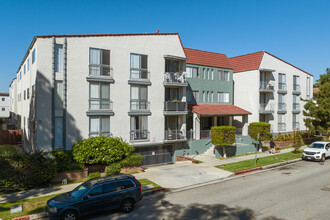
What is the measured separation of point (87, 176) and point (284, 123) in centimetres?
2778

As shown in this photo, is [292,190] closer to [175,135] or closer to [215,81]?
[175,135]

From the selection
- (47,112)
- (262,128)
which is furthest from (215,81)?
(47,112)

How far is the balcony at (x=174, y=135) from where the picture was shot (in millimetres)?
22998

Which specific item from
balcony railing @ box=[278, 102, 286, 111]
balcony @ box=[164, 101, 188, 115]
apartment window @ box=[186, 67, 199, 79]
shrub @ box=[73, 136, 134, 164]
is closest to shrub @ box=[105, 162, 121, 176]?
shrub @ box=[73, 136, 134, 164]

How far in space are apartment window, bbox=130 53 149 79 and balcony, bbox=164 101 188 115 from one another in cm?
325

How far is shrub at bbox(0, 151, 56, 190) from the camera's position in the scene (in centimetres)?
1458

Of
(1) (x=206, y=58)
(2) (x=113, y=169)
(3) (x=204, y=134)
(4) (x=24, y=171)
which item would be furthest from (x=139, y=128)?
(1) (x=206, y=58)

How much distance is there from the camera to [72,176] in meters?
16.8

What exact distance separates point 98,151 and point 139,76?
7.41 meters

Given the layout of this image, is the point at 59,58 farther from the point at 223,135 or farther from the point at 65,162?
the point at 223,135

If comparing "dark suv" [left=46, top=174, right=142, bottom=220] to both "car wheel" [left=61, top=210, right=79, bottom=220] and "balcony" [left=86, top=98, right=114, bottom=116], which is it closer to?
"car wheel" [left=61, top=210, right=79, bottom=220]

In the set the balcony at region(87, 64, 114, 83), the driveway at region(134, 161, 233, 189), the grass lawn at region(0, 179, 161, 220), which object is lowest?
the grass lawn at region(0, 179, 161, 220)

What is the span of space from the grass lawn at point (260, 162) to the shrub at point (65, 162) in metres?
11.3

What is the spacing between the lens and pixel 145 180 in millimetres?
16625
